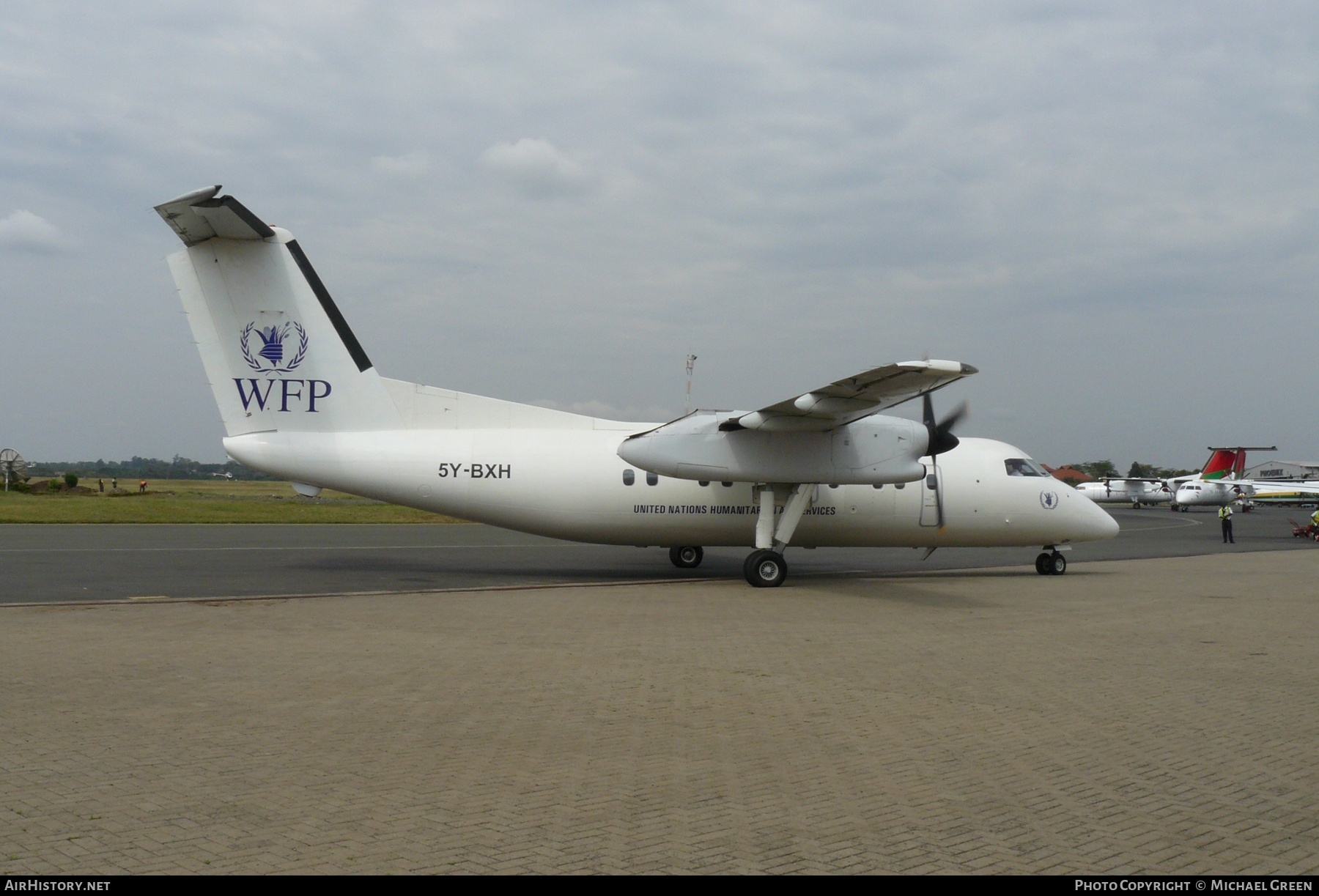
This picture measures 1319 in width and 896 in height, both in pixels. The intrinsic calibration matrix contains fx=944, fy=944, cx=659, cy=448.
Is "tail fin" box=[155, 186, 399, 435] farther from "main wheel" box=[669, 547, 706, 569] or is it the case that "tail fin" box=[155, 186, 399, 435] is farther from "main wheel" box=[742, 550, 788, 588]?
"main wheel" box=[742, 550, 788, 588]

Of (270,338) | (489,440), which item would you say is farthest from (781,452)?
(270,338)

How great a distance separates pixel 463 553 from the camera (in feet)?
76.3

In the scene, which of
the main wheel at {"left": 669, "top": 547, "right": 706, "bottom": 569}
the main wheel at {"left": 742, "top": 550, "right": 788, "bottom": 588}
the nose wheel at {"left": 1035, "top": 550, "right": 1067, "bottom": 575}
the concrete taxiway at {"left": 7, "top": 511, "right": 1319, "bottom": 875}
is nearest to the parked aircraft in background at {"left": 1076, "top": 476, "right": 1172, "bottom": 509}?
the nose wheel at {"left": 1035, "top": 550, "right": 1067, "bottom": 575}

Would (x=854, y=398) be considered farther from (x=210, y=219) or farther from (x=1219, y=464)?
(x=1219, y=464)

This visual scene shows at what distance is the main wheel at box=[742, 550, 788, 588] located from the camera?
647 inches

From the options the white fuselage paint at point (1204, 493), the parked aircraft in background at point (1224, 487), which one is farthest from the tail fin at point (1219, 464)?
the white fuselage paint at point (1204, 493)

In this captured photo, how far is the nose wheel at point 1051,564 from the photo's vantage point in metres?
19.5

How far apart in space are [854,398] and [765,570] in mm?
3577

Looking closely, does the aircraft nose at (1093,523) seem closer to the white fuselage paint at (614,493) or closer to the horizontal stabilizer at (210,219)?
the white fuselage paint at (614,493)

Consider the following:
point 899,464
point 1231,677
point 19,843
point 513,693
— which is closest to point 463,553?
point 899,464

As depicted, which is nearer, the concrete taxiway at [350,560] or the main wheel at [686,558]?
the concrete taxiway at [350,560]

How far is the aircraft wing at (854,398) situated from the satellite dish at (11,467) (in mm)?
46078

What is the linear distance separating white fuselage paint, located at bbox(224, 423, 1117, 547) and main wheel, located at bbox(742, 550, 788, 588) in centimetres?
130

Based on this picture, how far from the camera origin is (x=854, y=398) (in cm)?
1481
